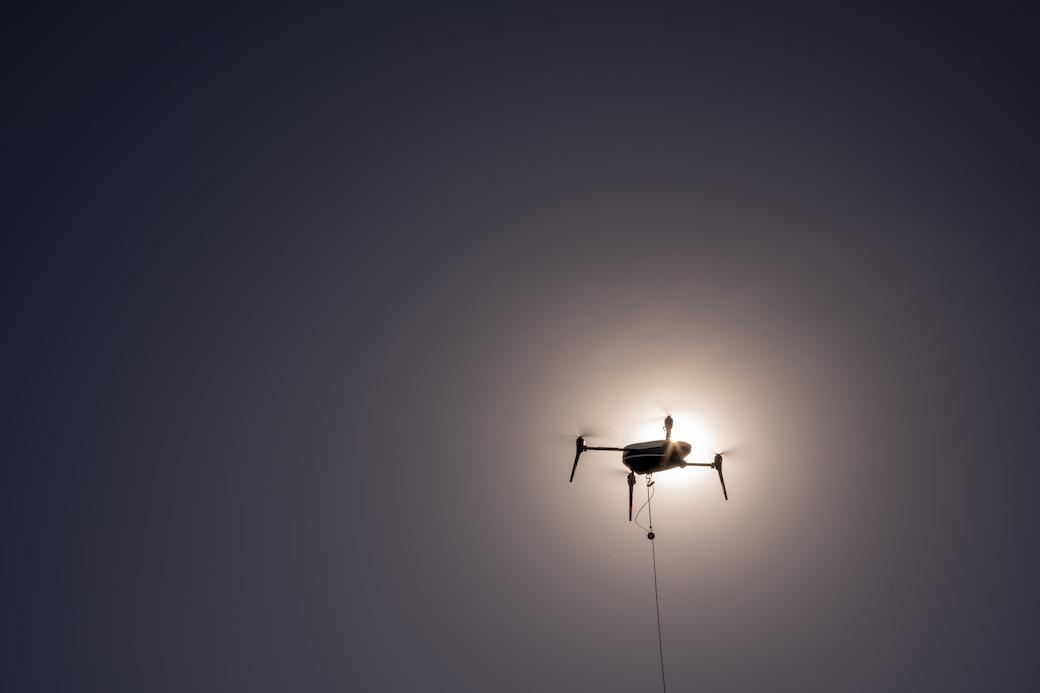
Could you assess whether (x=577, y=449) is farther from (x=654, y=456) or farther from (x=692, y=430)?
(x=692, y=430)

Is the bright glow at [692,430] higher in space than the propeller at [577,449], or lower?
higher

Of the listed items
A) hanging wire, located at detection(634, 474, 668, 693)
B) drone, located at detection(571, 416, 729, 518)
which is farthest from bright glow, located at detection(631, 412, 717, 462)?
hanging wire, located at detection(634, 474, 668, 693)

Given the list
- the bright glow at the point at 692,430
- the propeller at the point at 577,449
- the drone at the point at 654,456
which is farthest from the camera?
the bright glow at the point at 692,430

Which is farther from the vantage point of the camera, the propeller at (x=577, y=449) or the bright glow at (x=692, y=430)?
the bright glow at (x=692, y=430)

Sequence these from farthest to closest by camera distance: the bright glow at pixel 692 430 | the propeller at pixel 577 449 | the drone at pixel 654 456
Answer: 1. the bright glow at pixel 692 430
2. the propeller at pixel 577 449
3. the drone at pixel 654 456

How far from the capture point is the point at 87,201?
339cm

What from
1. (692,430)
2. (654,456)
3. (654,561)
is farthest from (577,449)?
(654,561)

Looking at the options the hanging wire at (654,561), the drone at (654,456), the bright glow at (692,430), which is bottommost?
the hanging wire at (654,561)

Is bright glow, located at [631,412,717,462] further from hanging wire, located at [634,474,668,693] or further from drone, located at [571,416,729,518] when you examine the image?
hanging wire, located at [634,474,668,693]

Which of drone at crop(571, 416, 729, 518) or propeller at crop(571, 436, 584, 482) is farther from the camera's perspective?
propeller at crop(571, 436, 584, 482)

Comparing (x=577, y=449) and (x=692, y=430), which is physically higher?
(x=692, y=430)

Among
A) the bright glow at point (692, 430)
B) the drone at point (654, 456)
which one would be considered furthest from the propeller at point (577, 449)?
the bright glow at point (692, 430)

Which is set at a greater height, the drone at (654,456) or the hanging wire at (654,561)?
the drone at (654,456)

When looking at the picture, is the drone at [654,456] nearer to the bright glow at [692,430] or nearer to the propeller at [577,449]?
the propeller at [577,449]
